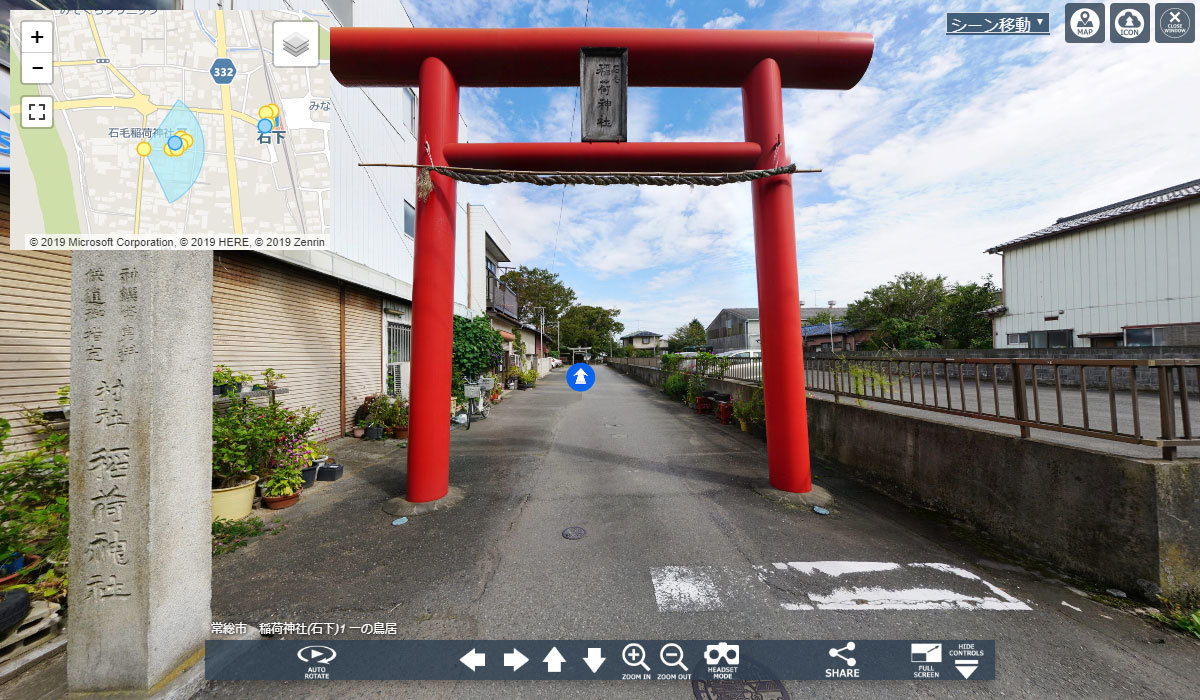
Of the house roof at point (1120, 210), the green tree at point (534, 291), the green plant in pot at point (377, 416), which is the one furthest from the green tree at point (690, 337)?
the green plant in pot at point (377, 416)

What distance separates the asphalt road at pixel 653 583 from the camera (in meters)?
2.30

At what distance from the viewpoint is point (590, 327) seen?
57688mm

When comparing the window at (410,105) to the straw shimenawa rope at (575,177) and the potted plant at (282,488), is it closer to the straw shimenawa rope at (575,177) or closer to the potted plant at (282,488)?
the straw shimenawa rope at (575,177)

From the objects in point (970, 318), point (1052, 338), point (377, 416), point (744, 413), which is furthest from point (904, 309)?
point (377, 416)

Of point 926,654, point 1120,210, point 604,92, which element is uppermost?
point 1120,210

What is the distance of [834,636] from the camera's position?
2.60 metres

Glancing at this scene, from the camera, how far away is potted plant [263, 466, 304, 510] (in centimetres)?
→ 461

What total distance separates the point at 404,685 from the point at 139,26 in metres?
4.28

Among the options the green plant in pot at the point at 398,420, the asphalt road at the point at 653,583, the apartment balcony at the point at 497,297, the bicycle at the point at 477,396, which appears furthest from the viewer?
the apartment balcony at the point at 497,297

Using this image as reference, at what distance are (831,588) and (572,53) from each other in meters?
6.43

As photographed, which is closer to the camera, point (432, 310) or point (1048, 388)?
point (432, 310)

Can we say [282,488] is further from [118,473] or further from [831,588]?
[831,588]

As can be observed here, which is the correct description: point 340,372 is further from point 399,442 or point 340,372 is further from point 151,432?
point 151,432

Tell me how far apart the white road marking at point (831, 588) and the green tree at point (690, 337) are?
56.6 metres
